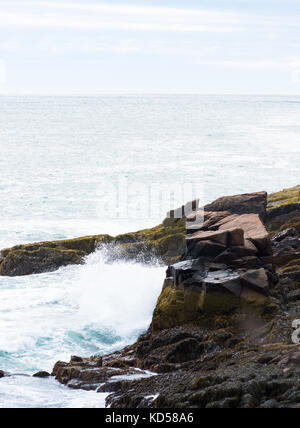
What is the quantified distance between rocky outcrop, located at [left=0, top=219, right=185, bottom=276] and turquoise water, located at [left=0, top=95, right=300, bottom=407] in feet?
1.92

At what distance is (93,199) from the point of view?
40031mm

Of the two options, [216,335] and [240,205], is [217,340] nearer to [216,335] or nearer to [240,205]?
[216,335]

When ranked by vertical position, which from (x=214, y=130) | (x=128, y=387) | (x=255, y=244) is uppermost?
(x=214, y=130)

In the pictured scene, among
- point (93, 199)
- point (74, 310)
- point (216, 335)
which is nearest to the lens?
point (216, 335)

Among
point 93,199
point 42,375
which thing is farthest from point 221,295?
point 93,199

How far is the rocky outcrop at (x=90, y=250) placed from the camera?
21.4m

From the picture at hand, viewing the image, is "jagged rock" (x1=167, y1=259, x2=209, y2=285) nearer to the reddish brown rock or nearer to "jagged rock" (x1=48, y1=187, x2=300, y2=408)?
"jagged rock" (x1=48, y1=187, x2=300, y2=408)

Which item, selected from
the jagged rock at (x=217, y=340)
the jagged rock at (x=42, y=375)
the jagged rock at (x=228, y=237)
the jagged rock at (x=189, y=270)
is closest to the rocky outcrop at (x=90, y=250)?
the jagged rock at (x=217, y=340)

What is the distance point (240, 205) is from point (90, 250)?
6165 millimetres
